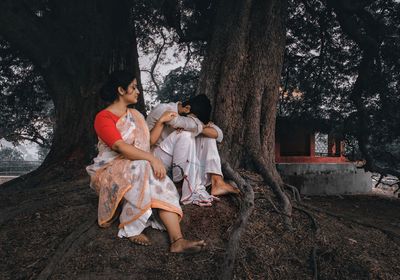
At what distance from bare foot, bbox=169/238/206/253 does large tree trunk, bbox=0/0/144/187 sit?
4.12 metres

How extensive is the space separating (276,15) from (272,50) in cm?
69

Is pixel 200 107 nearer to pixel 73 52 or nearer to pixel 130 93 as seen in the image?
pixel 130 93

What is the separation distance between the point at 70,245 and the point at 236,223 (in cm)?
173

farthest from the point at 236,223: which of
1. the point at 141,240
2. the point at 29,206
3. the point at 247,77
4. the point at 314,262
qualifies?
the point at 247,77

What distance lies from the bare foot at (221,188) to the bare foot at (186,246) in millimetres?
1176

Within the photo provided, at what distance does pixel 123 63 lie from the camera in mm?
8219

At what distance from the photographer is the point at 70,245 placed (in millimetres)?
3748

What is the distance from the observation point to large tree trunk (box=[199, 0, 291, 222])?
612 centimetres

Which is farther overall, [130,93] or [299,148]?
[299,148]

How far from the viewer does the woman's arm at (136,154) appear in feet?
11.9

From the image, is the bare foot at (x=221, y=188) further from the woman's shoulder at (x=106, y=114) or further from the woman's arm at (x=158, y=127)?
the woman's shoulder at (x=106, y=114)

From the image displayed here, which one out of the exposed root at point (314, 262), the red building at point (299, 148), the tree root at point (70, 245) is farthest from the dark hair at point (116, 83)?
the red building at point (299, 148)

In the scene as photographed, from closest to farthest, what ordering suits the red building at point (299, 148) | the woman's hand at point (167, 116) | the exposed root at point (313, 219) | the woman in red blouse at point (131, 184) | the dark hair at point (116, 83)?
the woman in red blouse at point (131, 184) < the dark hair at point (116, 83) < the woman's hand at point (167, 116) < the exposed root at point (313, 219) < the red building at point (299, 148)

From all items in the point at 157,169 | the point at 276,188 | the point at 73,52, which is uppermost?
the point at 73,52
